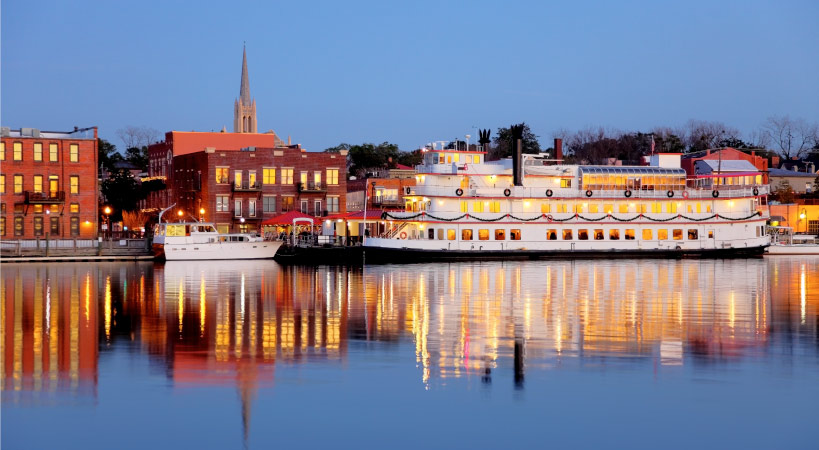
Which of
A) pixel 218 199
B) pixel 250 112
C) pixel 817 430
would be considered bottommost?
pixel 817 430

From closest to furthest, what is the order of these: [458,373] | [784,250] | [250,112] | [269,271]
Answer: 1. [458,373]
2. [269,271]
3. [784,250]
4. [250,112]

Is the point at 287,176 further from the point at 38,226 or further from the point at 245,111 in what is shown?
the point at 245,111

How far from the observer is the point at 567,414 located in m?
16.6

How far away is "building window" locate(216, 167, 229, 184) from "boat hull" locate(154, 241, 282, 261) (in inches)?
520

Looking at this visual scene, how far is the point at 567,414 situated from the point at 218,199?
66.4m

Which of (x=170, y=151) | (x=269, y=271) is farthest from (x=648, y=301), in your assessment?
(x=170, y=151)

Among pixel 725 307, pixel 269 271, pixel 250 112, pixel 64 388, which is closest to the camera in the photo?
pixel 64 388

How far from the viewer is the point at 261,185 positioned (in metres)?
81.2

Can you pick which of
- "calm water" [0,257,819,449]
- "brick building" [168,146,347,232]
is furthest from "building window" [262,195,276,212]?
"calm water" [0,257,819,449]

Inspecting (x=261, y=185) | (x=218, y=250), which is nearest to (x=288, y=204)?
(x=261, y=185)

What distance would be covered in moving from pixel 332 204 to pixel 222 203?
29.6 ft

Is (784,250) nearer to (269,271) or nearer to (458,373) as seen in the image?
(269,271)

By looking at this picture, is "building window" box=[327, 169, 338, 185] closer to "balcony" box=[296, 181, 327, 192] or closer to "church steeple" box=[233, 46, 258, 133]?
"balcony" box=[296, 181, 327, 192]

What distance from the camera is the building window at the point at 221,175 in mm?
80438
